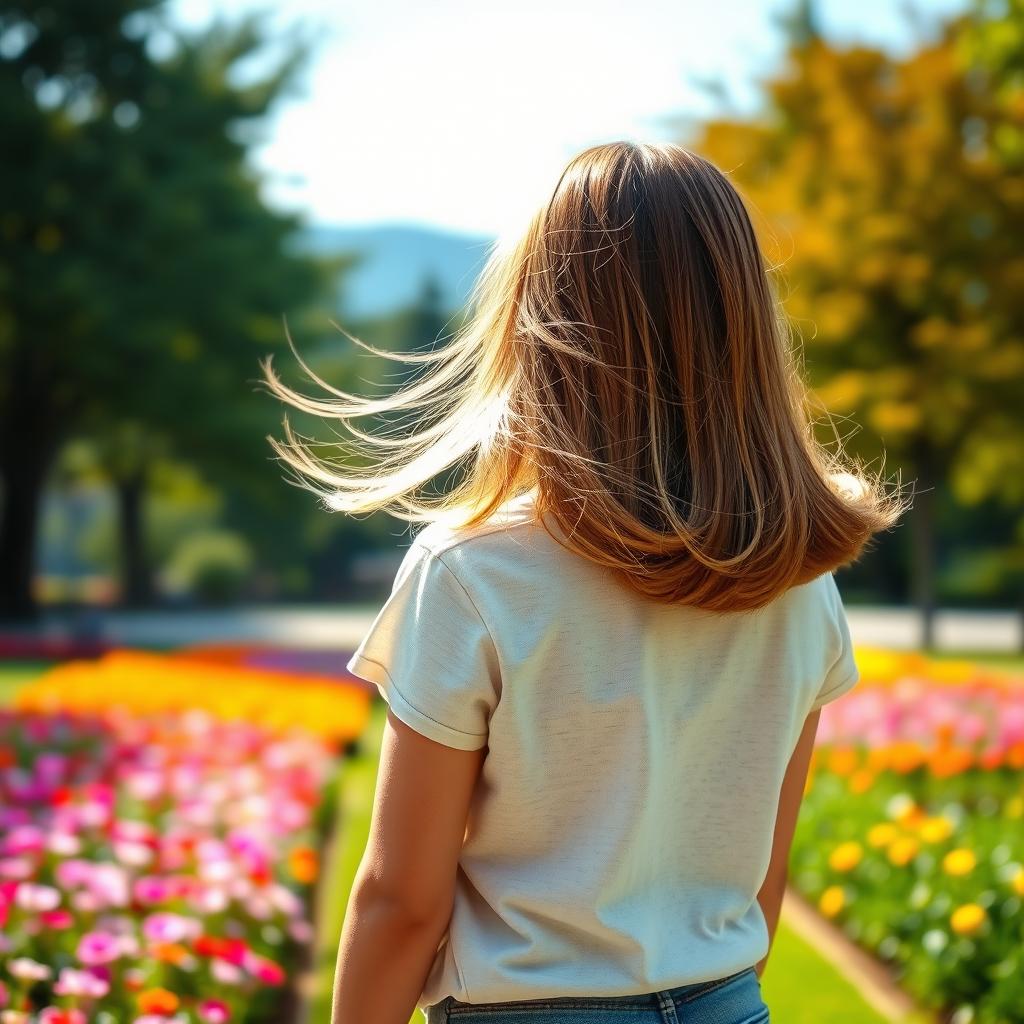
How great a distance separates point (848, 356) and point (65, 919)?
47.9 ft

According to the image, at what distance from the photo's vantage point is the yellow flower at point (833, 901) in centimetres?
444

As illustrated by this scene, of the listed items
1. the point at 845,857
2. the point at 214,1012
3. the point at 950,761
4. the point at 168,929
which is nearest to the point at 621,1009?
the point at 214,1012

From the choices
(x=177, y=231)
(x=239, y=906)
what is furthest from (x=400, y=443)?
(x=177, y=231)

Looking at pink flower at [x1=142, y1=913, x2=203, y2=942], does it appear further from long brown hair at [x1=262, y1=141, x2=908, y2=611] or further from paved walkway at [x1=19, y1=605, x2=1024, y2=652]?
paved walkway at [x1=19, y1=605, x2=1024, y2=652]

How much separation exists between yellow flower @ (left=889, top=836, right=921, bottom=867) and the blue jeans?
318 centimetres

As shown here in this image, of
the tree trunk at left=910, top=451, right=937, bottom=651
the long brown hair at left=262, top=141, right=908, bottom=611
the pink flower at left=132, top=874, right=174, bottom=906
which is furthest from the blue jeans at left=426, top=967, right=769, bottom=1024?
the tree trunk at left=910, top=451, right=937, bottom=651

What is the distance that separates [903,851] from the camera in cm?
436

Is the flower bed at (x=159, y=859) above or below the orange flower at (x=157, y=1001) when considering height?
below

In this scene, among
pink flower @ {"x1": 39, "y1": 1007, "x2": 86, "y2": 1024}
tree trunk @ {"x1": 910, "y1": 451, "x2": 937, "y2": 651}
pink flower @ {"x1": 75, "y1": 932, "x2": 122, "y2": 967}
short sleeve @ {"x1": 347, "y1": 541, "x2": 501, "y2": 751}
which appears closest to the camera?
short sleeve @ {"x1": 347, "y1": 541, "x2": 501, "y2": 751}

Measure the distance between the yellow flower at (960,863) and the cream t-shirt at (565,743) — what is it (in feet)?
9.35

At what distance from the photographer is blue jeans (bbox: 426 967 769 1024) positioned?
132cm

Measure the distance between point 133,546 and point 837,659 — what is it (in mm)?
29848

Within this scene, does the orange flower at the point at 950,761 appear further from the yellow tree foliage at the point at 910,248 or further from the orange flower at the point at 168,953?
the yellow tree foliage at the point at 910,248

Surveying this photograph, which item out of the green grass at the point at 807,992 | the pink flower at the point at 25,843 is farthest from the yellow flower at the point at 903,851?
the pink flower at the point at 25,843
